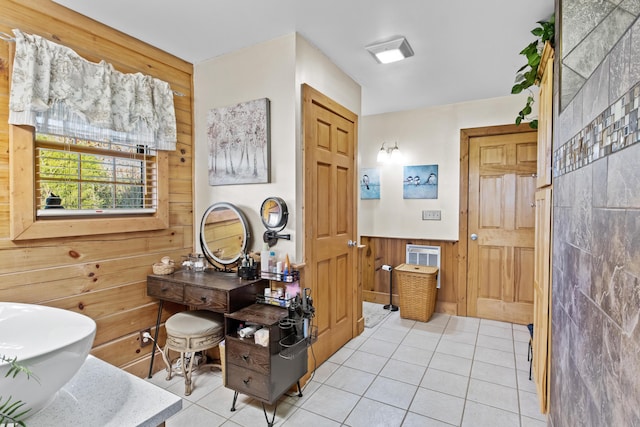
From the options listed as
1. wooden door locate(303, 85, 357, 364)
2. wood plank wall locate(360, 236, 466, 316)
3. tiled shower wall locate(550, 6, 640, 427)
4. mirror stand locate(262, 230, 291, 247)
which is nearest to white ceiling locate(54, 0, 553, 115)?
wooden door locate(303, 85, 357, 364)

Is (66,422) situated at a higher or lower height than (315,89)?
lower

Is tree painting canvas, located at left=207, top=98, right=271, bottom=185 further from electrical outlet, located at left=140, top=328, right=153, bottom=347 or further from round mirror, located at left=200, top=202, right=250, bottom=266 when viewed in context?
electrical outlet, located at left=140, top=328, right=153, bottom=347

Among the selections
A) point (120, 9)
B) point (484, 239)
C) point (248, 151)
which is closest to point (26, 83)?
point (120, 9)

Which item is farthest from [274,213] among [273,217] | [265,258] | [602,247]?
[602,247]

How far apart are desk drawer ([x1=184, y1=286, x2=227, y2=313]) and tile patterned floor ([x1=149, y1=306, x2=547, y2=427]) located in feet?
2.11

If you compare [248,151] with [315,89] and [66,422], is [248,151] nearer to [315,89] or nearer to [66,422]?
[315,89]

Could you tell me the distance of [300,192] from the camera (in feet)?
7.62

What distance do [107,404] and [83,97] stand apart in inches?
74.8

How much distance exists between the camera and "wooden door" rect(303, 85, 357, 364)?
7.91 feet

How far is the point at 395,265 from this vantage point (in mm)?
4172

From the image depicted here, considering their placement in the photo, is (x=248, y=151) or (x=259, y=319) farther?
(x=248, y=151)

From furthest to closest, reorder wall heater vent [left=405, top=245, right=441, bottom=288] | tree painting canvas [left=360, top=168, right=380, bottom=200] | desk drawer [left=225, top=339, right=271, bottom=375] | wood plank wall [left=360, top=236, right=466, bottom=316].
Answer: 1. tree painting canvas [left=360, top=168, right=380, bottom=200]
2. wall heater vent [left=405, top=245, right=441, bottom=288]
3. wood plank wall [left=360, top=236, right=466, bottom=316]
4. desk drawer [left=225, top=339, right=271, bottom=375]

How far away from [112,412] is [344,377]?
1925 mm

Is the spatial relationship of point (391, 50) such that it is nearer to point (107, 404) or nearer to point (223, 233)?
point (223, 233)
